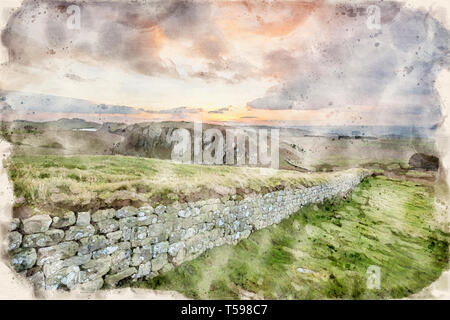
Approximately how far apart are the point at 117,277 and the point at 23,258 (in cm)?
176

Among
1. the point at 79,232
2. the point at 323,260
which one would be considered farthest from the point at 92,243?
the point at 323,260

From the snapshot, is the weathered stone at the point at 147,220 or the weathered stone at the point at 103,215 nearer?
the weathered stone at the point at 103,215

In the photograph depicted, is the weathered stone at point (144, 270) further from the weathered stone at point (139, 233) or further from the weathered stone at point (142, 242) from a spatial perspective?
the weathered stone at point (139, 233)

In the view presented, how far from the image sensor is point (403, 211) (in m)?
13.7

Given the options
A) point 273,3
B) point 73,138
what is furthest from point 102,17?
point 273,3

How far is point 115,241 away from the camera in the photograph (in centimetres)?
523

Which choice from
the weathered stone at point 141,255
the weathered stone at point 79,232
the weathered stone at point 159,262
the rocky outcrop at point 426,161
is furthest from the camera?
the rocky outcrop at point 426,161

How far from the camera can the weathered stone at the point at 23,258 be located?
414cm

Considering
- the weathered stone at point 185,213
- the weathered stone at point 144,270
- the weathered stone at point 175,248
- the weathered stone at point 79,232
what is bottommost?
the weathered stone at point 144,270

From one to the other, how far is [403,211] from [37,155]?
17.2 m

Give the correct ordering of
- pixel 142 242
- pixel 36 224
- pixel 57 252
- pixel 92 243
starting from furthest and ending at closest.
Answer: pixel 142 242 → pixel 92 243 → pixel 57 252 → pixel 36 224

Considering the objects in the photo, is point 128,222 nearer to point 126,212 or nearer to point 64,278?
point 126,212

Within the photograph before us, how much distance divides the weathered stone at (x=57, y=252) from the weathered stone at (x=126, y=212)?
93 centimetres

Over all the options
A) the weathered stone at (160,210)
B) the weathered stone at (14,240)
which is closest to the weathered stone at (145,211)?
the weathered stone at (160,210)
